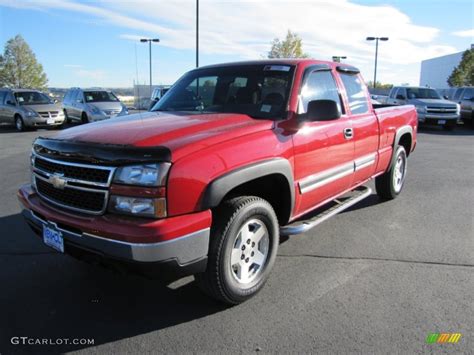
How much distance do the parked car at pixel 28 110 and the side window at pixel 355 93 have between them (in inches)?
604

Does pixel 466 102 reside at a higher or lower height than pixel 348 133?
higher

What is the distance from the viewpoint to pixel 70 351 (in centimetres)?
276

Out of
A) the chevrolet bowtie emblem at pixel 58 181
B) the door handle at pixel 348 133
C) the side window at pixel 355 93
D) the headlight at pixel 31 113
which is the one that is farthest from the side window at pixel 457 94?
the chevrolet bowtie emblem at pixel 58 181

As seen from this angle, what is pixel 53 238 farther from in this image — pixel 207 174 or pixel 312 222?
pixel 312 222

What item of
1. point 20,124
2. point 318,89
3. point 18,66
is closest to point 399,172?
point 318,89

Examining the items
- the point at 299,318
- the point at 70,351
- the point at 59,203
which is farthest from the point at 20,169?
the point at 299,318

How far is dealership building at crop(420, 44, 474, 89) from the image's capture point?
8533cm

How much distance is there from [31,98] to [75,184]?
57.4 feet

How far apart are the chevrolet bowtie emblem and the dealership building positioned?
8872 centimetres

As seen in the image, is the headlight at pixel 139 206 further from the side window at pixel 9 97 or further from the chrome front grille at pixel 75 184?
the side window at pixel 9 97

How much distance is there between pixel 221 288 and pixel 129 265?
73cm

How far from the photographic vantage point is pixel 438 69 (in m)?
94.9

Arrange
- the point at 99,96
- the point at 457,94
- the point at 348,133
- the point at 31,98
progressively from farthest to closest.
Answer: the point at 457,94 < the point at 99,96 < the point at 31,98 < the point at 348,133

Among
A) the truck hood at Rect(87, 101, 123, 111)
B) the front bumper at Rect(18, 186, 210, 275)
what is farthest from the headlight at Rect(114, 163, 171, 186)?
the truck hood at Rect(87, 101, 123, 111)
